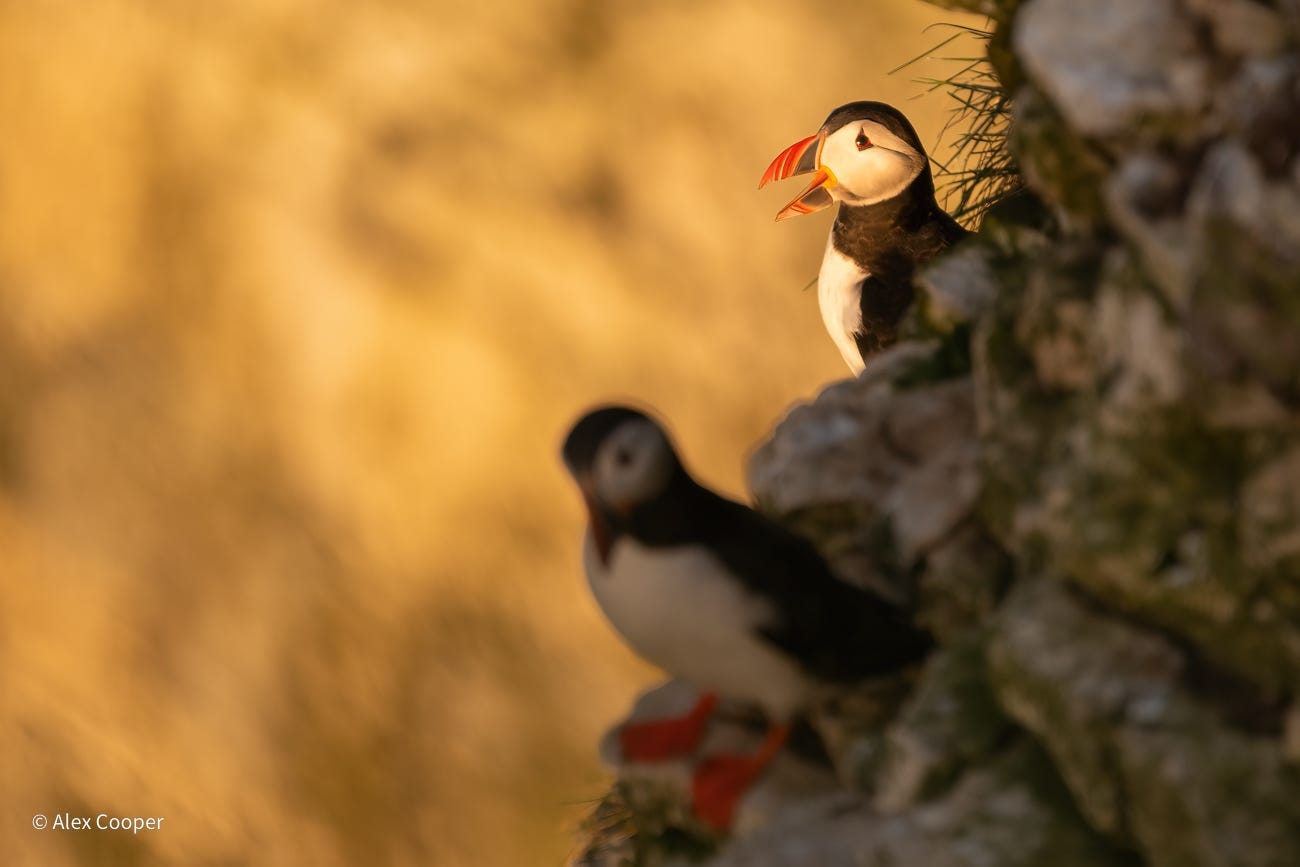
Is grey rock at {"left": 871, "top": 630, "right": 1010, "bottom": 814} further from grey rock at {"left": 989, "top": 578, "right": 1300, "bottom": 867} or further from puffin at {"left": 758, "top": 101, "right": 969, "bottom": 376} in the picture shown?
puffin at {"left": 758, "top": 101, "right": 969, "bottom": 376}

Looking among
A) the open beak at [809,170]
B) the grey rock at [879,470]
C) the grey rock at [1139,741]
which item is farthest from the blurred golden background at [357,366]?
the grey rock at [1139,741]

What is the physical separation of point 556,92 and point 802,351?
7.98 feet

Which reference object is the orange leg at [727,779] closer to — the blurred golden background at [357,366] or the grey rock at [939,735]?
the grey rock at [939,735]

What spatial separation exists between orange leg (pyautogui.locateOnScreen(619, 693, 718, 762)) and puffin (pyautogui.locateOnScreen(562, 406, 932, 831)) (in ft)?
0.40

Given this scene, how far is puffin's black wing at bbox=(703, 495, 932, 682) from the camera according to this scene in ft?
8.31

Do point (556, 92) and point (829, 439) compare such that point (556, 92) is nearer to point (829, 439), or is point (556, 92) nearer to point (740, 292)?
point (740, 292)

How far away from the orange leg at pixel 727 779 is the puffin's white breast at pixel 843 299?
6.10ft

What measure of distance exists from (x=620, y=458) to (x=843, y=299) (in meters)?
1.98

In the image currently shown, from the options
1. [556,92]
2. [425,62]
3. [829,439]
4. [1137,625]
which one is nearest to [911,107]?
[556,92]

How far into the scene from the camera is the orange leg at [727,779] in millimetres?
2602

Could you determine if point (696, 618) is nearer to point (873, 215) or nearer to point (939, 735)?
point (939, 735)

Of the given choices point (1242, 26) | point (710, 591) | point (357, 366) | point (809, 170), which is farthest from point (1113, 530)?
point (357, 366)

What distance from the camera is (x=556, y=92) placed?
32.8 ft

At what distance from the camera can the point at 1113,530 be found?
7.59 feet
